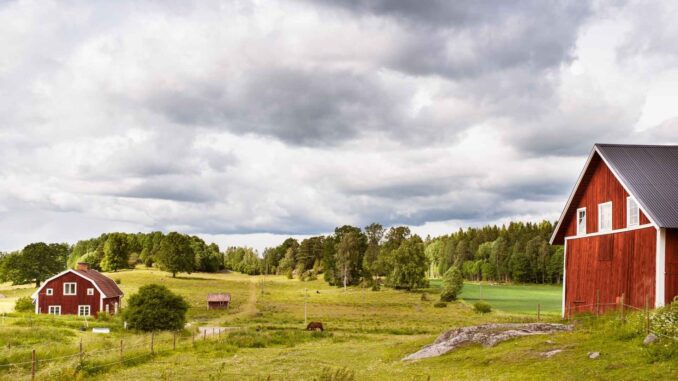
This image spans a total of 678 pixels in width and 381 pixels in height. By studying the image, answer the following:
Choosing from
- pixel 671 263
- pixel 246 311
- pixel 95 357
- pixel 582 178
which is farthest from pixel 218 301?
pixel 671 263

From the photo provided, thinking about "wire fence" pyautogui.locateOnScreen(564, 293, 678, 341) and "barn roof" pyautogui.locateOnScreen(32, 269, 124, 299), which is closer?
"wire fence" pyautogui.locateOnScreen(564, 293, 678, 341)

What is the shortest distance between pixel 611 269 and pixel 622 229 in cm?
262

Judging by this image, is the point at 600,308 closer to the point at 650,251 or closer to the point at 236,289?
the point at 650,251

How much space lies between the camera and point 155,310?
57312mm

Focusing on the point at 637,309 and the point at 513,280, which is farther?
the point at 513,280

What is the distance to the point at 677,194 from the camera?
32969mm

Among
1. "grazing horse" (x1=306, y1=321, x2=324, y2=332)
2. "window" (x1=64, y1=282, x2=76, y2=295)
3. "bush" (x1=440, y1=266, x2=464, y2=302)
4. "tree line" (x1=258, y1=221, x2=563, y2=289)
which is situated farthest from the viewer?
"tree line" (x1=258, y1=221, x2=563, y2=289)

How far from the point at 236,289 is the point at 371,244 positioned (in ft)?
174

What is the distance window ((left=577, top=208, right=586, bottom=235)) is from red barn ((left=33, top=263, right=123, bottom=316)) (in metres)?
63.0

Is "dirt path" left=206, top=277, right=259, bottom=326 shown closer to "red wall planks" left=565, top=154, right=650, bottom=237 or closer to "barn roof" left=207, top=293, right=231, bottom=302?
"barn roof" left=207, top=293, right=231, bottom=302

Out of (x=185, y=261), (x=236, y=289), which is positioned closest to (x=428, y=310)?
(x=236, y=289)

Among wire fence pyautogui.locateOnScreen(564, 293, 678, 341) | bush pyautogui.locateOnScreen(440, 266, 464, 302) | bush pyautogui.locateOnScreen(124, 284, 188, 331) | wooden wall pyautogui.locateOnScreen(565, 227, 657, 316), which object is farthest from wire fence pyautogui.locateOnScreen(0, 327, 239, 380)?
bush pyautogui.locateOnScreen(440, 266, 464, 302)

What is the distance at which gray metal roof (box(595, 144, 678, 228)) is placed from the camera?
31.6m

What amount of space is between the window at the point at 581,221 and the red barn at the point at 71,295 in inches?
2482
